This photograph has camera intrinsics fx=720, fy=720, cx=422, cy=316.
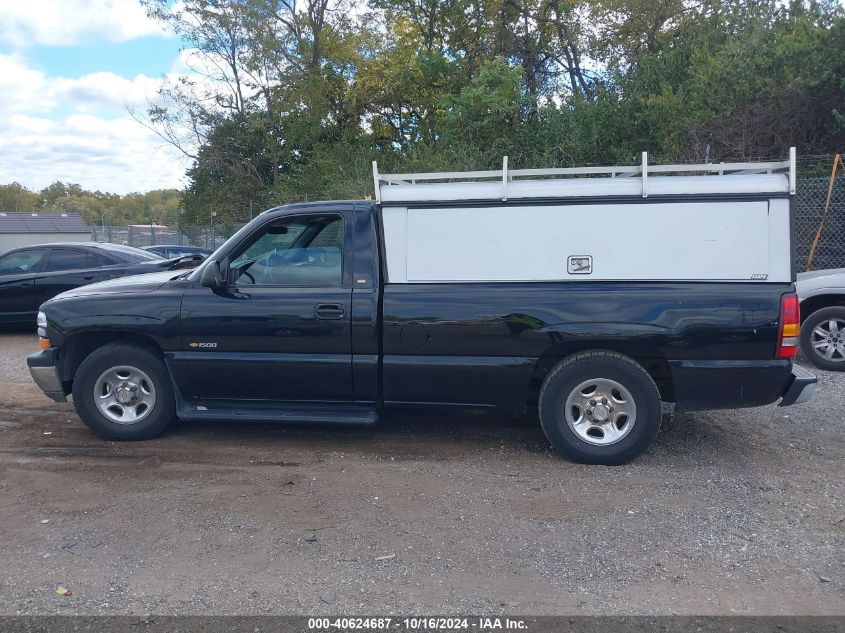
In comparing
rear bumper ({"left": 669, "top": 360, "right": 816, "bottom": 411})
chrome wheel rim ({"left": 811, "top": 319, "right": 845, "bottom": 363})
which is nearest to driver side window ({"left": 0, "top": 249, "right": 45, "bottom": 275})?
rear bumper ({"left": 669, "top": 360, "right": 816, "bottom": 411})

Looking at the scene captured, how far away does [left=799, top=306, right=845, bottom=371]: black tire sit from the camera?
8.31 metres

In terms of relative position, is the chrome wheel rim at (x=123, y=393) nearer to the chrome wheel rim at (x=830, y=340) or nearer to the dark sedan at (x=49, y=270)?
the dark sedan at (x=49, y=270)

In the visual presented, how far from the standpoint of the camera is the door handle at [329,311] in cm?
541

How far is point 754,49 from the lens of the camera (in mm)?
16156

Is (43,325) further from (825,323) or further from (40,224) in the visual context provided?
(40,224)

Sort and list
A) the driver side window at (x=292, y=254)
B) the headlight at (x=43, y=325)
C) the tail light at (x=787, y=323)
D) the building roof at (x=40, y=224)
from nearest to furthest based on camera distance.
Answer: the tail light at (x=787, y=323) → the driver side window at (x=292, y=254) → the headlight at (x=43, y=325) → the building roof at (x=40, y=224)

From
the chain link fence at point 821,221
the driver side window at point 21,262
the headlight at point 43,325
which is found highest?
the chain link fence at point 821,221

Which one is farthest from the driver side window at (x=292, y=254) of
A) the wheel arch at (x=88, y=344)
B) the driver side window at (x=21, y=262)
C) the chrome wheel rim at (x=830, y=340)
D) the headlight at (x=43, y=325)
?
the driver side window at (x=21, y=262)

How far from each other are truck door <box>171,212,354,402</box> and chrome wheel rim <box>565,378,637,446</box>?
67.1 inches

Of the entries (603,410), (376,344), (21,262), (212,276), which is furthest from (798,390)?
(21,262)

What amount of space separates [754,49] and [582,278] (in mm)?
13850

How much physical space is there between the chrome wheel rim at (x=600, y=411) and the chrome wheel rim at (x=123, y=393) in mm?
3342

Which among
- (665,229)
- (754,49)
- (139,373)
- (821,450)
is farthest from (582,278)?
(754,49)

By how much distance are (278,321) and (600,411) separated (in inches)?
98.5
